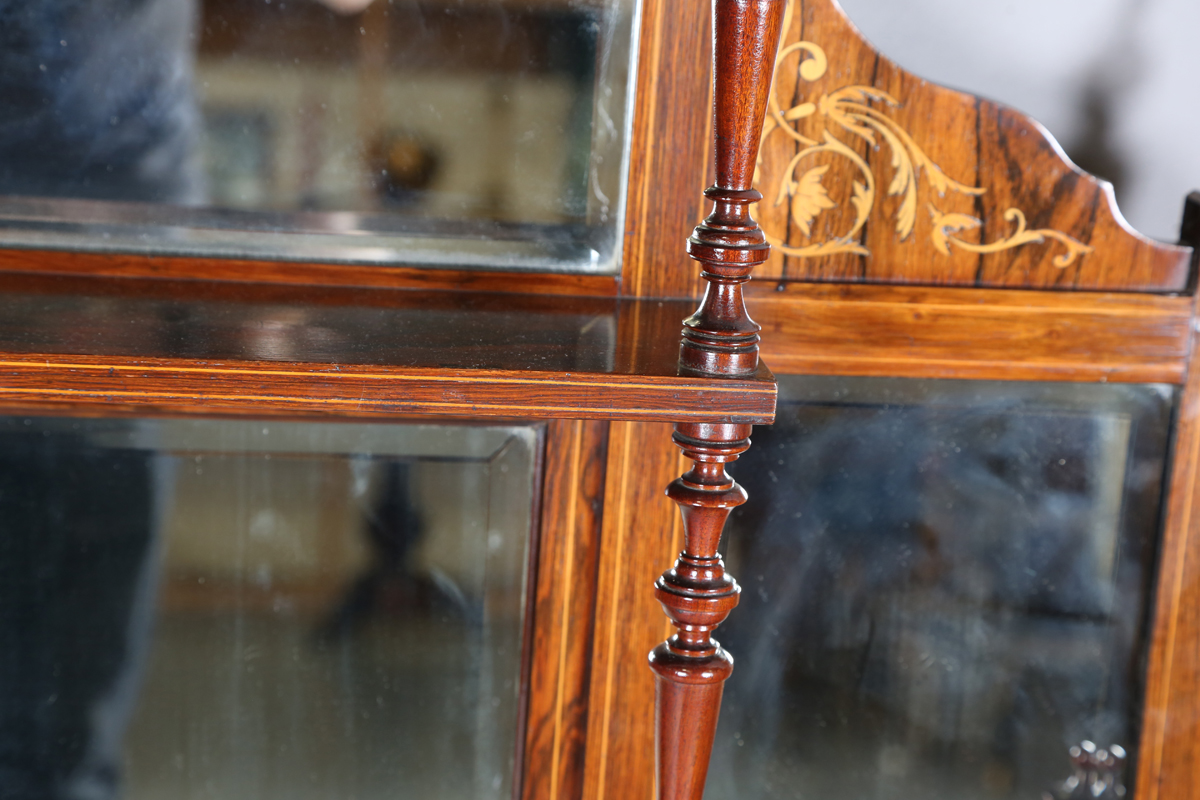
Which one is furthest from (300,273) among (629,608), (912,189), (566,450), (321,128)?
(912,189)

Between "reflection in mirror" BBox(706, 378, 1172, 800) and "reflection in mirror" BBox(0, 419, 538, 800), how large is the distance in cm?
21

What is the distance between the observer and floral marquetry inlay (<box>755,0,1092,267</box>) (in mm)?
876

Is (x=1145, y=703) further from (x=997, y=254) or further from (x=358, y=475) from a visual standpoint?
(x=358, y=475)

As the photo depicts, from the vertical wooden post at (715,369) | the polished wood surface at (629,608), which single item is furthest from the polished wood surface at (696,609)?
the polished wood surface at (629,608)

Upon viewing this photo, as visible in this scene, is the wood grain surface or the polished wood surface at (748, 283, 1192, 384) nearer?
the wood grain surface

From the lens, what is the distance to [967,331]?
0.91 metres

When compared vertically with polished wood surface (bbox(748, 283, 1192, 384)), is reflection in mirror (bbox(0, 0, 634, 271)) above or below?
above

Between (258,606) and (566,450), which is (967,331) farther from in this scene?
(258,606)

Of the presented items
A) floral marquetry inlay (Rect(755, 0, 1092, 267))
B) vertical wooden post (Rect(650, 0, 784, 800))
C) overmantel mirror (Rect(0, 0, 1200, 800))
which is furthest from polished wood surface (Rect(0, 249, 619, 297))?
vertical wooden post (Rect(650, 0, 784, 800))

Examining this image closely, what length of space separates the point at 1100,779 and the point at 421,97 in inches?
31.5

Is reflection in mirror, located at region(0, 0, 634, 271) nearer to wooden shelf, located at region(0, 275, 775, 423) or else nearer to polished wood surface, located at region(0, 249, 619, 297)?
polished wood surface, located at region(0, 249, 619, 297)

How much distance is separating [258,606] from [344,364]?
0.37 metres

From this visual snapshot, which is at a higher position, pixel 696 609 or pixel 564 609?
pixel 696 609

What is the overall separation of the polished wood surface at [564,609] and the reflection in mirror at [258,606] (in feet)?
0.06
